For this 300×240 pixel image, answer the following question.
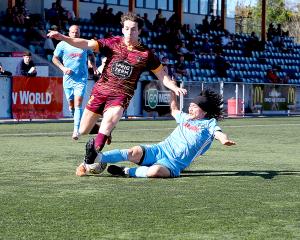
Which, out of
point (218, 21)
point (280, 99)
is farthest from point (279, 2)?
point (280, 99)

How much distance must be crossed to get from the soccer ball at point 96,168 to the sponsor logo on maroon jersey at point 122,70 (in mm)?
1307

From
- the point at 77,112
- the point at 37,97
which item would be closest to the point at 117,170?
the point at 77,112

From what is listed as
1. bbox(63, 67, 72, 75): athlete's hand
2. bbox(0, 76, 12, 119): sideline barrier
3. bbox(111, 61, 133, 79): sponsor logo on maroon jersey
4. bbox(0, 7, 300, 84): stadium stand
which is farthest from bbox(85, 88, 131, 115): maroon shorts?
bbox(0, 7, 300, 84): stadium stand

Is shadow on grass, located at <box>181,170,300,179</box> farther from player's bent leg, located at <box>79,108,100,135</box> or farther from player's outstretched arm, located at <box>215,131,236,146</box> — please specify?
player's bent leg, located at <box>79,108,100,135</box>

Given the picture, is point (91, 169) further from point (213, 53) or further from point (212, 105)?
point (213, 53)

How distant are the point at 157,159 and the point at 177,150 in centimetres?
24

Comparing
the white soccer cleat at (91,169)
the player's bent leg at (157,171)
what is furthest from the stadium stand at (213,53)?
the player's bent leg at (157,171)

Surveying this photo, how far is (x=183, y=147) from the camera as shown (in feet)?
30.6

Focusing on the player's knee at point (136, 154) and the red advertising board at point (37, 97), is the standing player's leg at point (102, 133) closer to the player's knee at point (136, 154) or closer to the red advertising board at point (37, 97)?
the player's knee at point (136, 154)

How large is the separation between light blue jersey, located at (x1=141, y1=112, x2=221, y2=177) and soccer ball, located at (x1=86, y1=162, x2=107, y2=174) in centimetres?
44

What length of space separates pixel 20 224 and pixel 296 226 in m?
1.90

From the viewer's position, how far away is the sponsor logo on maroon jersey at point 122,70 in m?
10.2

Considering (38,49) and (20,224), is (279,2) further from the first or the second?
(20,224)

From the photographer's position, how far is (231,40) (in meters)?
46.5
